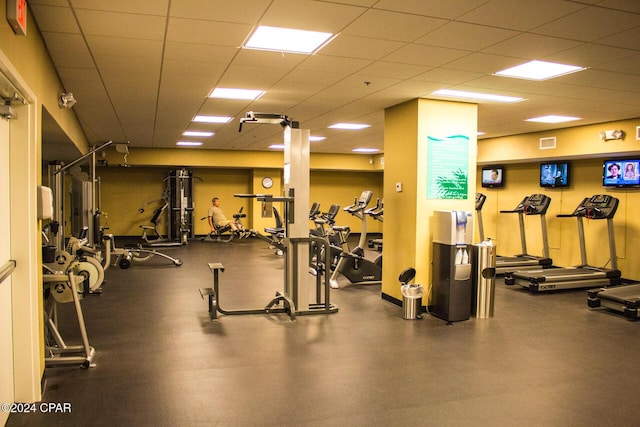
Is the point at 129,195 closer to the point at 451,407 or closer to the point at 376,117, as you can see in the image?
the point at 376,117

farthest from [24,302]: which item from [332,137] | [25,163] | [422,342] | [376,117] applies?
[332,137]

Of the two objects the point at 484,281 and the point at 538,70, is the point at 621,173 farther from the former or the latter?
the point at 538,70

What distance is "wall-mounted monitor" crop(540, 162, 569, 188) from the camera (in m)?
8.62

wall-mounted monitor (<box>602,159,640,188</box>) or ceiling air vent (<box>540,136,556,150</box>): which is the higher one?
ceiling air vent (<box>540,136,556,150</box>)

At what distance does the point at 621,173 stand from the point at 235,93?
6162 mm

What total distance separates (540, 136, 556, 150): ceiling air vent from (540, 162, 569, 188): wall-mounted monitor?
0.72 metres

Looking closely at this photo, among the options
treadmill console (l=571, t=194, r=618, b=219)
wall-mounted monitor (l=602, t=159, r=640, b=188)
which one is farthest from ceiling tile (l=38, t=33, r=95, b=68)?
wall-mounted monitor (l=602, t=159, r=640, b=188)

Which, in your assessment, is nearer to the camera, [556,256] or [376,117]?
[376,117]

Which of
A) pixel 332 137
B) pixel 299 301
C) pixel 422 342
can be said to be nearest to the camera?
pixel 422 342

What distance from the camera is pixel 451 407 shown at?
10.5 ft

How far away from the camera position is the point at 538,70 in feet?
14.5

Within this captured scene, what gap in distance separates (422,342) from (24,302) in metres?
3.35

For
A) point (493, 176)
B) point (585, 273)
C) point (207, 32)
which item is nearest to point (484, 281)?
point (585, 273)

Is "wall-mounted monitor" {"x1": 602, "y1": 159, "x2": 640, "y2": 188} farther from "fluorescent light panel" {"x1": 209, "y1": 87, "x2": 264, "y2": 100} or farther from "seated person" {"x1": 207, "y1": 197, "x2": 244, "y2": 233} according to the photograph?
"seated person" {"x1": 207, "y1": 197, "x2": 244, "y2": 233}
